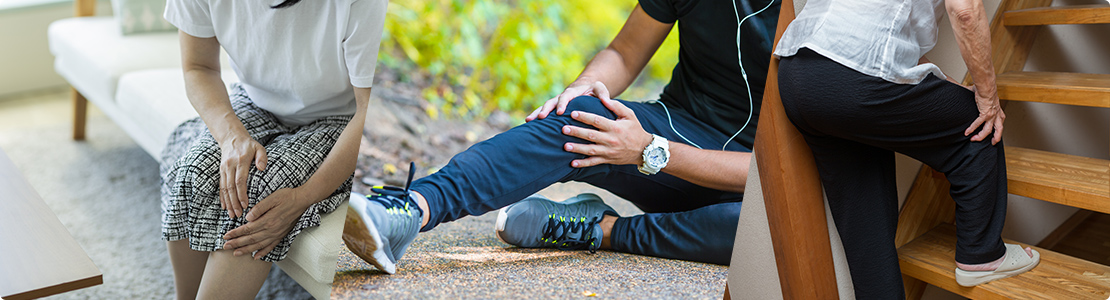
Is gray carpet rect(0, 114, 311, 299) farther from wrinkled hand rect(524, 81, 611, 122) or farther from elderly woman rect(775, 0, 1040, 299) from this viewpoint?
elderly woman rect(775, 0, 1040, 299)

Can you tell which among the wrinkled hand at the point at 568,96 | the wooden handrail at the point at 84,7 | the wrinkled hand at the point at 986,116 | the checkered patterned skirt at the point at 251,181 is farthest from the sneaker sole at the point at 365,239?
the wooden handrail at the point at 84,7

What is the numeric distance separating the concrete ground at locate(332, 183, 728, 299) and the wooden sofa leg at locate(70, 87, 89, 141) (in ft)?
7.65

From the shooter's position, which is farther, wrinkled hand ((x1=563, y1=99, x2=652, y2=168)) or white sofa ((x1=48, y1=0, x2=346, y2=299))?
white sofa ((x1=48, y1=0, x2=346, y2=299))

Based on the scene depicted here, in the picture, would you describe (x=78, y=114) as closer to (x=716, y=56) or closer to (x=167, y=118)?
(x=167, y=118)

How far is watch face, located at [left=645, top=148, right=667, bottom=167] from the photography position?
3.17ft

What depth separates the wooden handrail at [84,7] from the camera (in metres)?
2.52

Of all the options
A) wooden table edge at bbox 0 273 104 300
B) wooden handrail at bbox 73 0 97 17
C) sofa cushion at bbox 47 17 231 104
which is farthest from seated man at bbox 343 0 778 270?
wooden handrail at bbox 73 0 97 17

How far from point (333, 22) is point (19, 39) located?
2.67 m

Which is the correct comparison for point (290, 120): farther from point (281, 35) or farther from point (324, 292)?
point (324, 292)

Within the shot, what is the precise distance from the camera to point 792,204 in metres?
1.13

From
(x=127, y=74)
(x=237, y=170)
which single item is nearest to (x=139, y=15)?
(x=127, y=74)

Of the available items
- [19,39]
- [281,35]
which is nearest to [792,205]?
[281,35]

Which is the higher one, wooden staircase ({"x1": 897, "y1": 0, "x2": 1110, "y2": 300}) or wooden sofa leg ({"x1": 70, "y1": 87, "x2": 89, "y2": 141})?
wooden staircase ({"x1": 897, "y1": 0, "x2": 1110, "y2": 300})

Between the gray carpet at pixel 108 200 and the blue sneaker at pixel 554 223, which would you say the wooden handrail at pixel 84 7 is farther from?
the blue sneaker at pixel 554 223
